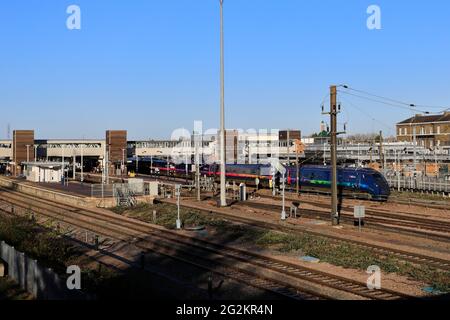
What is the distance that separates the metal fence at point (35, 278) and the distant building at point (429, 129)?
9924 centimetres

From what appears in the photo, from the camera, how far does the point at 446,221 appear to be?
31516 millimetres

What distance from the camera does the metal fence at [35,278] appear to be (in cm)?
1296

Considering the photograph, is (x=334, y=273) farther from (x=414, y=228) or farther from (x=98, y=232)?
(x=98, y=232)

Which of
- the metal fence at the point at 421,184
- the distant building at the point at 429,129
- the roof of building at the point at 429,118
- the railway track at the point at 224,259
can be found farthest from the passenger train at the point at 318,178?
the roof of building at the point at 429,118

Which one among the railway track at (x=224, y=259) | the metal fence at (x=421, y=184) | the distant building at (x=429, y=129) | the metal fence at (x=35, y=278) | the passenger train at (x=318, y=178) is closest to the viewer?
the metal fence at (x=35, y=278)

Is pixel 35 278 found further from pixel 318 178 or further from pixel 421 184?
pixel 421 184

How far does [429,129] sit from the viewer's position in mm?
114188

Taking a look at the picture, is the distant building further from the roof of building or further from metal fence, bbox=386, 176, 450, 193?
metal fence, bbox=386, 176, 450, 193

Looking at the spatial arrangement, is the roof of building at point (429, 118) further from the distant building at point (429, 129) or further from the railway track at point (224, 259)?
the railway track at point (224, 259)

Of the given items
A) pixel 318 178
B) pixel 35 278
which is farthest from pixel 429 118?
pixel 35 278

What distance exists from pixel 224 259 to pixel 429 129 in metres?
103

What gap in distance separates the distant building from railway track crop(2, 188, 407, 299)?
86080 mm
